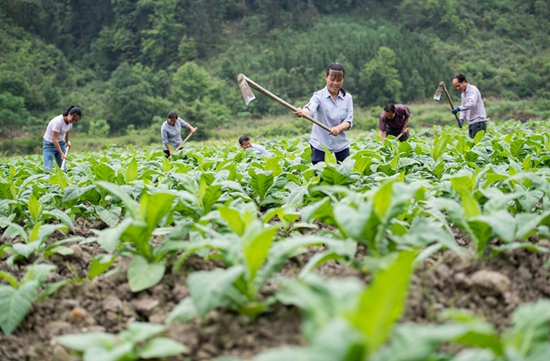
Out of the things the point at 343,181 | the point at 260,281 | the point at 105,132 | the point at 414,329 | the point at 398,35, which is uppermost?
the point at 414,329

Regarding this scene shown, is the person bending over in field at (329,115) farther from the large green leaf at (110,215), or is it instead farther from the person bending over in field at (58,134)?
the person bending over in field at (58,134)

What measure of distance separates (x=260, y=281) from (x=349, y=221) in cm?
44

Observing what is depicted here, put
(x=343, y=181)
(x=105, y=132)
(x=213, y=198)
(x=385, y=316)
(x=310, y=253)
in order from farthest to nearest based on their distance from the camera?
(x=105, y=132), (x=343, y=181), (x=213, y=198), (x=310, y=253), (x=385, y=316)

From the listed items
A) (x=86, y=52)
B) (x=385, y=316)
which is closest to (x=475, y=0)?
(x=86, y=52)

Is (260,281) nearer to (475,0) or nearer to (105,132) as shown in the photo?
(105,132)

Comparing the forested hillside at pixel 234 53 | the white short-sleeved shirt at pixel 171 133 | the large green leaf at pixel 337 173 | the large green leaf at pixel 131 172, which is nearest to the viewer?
the large green leaf at pixel 337 173

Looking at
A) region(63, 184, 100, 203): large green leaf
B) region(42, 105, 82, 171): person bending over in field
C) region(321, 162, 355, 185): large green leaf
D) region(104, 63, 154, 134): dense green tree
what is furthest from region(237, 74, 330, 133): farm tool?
region(104, 63, 154, 134): dense green tree

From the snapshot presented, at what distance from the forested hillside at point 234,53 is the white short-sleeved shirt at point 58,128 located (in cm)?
2183

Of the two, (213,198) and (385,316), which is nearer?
(385,316)

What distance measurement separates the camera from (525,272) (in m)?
2.27

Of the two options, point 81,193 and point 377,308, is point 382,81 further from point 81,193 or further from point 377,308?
point 377,308

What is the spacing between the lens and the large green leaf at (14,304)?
6.88ft

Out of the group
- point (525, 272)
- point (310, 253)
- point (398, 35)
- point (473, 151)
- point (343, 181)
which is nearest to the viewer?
point (525, 272)

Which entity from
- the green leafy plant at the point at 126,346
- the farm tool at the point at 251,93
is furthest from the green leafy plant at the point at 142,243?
the farm tool at the point at 251,93
